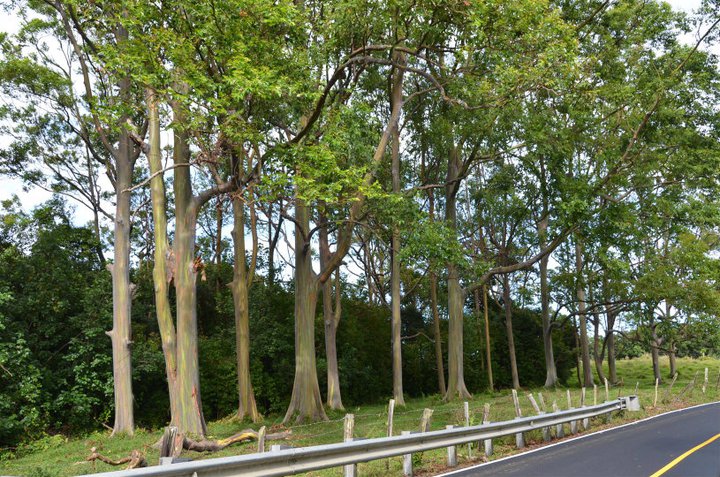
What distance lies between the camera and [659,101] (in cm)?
2617

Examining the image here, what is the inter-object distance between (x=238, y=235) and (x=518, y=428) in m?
18.7

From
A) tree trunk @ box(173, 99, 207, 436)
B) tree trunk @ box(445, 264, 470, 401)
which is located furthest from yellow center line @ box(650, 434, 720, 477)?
Answer: tree trunk @ box(445, 264, 470, 401)

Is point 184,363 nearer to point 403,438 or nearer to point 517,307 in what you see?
point 403,438

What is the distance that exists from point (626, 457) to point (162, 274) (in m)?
15.2

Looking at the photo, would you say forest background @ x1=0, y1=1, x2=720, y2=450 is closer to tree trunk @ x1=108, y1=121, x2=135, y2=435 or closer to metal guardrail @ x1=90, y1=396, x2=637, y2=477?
tree trunk @ x1=108, y1=121, x2=135, y2=435

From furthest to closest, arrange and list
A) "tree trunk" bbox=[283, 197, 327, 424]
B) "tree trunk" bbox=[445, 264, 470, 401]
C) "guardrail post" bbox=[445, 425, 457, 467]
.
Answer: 1. "tree trunk" bbox=[445, 264, 470, 401]
2. "tree trunk" bbox=[283, 197, 327, 424]
3. "guardrail post" bbox=[445, 425, 457, 467]

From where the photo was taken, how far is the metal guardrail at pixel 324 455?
6383mm

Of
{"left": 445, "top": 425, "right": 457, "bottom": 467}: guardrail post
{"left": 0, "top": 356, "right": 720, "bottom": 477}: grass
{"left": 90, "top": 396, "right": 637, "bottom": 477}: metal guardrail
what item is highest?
{"left": 90, "top": 396, "right": 637, "bottom": 477}: metal guardrail

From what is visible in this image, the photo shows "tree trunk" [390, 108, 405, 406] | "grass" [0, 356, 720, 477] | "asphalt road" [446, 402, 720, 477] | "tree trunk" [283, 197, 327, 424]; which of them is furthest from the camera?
"tree trunk" [390, 108, 405, 406]

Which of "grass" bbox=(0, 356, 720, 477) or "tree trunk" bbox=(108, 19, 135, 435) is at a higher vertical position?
"tree trunk" bbox=(108, 19, 135, 435)

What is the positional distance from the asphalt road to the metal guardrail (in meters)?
0.64

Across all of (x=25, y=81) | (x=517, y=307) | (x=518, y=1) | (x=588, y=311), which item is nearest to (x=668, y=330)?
(x=588, y=311)

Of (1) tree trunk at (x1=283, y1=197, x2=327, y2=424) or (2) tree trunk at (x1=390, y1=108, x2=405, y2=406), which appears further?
(2) tree trunk at (x1=390, y1=108, x2=405, y2=406)

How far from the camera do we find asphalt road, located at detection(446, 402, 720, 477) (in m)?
10.2
